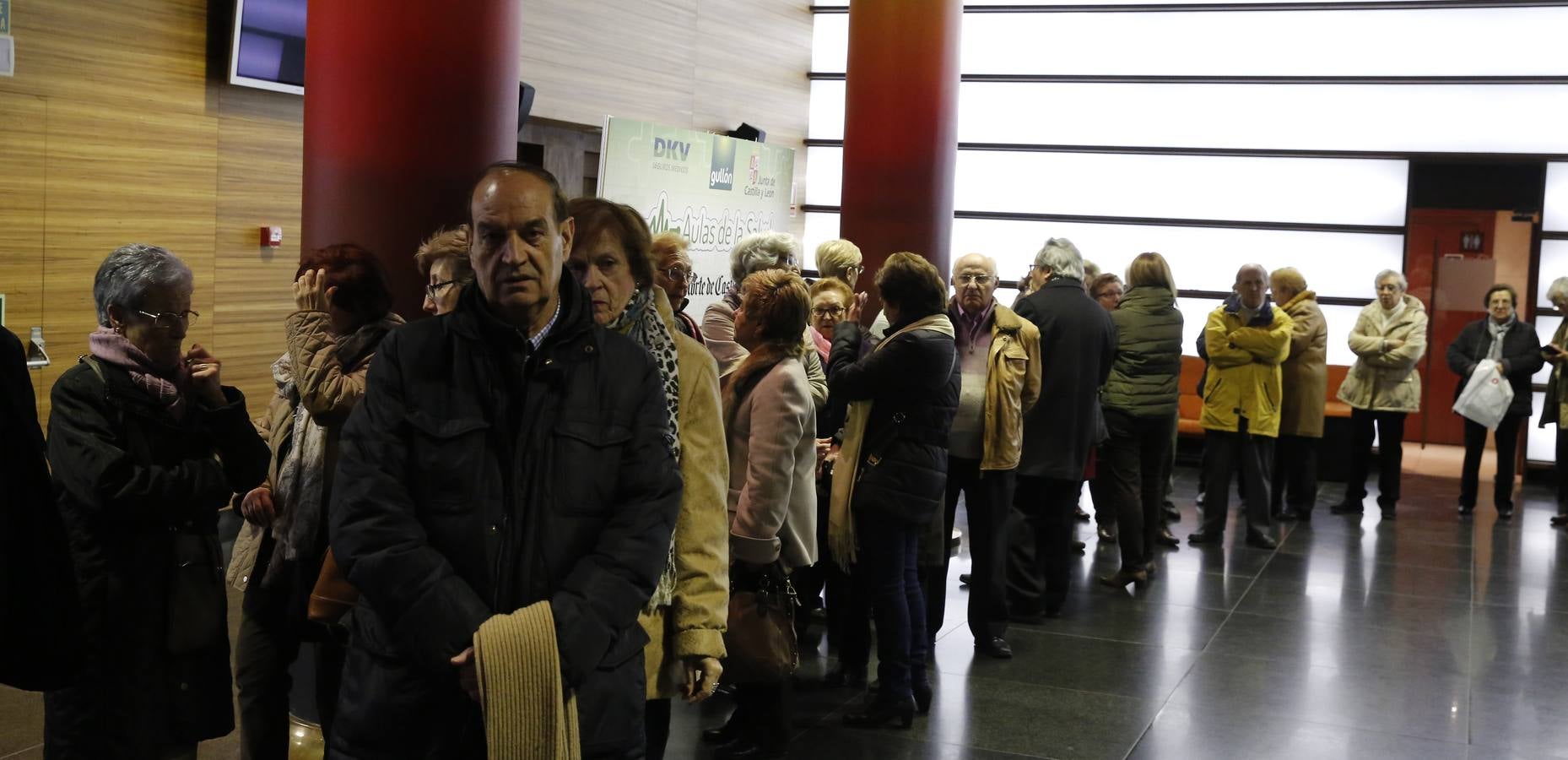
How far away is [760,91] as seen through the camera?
12.6 meters

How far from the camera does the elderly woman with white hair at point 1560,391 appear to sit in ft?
30.0

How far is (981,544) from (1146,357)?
1.80 metres

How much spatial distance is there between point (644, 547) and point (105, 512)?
1.30 metres

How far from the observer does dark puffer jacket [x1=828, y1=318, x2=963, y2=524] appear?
4.67 metres

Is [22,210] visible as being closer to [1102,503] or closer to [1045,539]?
[1045,539]

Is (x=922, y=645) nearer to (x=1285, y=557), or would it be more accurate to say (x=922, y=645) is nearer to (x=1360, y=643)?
(x=1360, y=643)

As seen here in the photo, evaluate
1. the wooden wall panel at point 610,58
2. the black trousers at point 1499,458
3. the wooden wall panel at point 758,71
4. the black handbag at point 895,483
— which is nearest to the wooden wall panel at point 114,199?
the wooden wall panel at point 610,58

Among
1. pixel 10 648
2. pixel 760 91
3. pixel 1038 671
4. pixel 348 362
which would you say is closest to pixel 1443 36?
pixel 760 91

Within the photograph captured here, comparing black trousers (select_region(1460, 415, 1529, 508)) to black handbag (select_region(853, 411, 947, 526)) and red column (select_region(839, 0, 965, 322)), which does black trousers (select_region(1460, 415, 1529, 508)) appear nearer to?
red column (select_region(839, 0, 965, 322))

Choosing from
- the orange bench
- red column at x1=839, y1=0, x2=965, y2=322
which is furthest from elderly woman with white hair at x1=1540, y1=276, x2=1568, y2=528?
red column at x1=839, y1=0, x2=965, y2=322

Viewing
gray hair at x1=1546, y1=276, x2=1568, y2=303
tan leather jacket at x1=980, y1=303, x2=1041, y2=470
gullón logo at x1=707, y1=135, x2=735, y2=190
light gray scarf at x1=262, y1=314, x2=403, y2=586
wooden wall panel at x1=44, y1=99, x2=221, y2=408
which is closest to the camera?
light gray scarf at x1=262, y1=314, x2=403, y2=586

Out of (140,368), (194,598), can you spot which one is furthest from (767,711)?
(140,368)

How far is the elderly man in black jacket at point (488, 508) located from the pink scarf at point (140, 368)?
90cm

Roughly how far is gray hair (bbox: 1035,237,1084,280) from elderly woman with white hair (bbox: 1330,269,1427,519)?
3897mm
